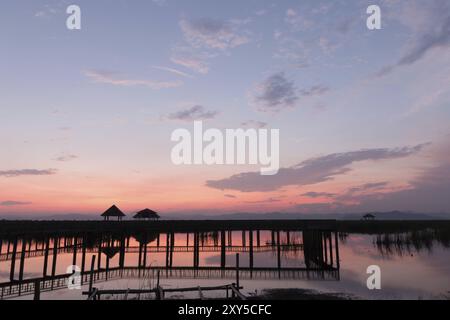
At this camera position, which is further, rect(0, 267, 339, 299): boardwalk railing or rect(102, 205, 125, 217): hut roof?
rect(102, 205, 125, 217): hut roof

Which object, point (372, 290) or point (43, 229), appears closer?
point (372, 290)

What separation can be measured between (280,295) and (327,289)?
17.0ft

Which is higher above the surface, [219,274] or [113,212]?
[113,212]

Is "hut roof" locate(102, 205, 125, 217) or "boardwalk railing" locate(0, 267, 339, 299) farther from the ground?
"hut roof" locate(102, 205, 125, 217)

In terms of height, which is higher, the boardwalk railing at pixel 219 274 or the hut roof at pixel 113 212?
the hut roof at pixel 113 212

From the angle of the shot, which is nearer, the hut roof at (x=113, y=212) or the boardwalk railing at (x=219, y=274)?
the boardwalk railing at (x=219, y=274)

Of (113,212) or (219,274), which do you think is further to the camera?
(113,212)

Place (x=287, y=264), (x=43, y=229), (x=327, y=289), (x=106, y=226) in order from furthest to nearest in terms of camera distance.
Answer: (x=287, y=264) < (x=106, y=226) < (x=43, y=229) < (x=327, y=289)

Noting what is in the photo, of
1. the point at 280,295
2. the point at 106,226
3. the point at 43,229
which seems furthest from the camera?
the point at 106,226
